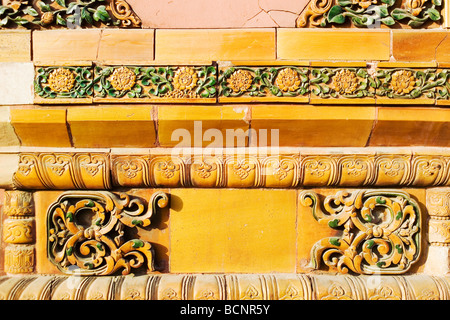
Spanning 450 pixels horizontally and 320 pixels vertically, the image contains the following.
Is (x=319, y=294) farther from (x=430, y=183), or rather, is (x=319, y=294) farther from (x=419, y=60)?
(x=419, y=60)

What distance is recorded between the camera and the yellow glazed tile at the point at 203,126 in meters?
2.12

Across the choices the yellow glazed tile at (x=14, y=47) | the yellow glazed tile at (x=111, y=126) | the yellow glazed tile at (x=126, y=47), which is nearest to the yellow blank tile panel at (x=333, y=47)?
the yellow glazed tile at (x=126, y=47)

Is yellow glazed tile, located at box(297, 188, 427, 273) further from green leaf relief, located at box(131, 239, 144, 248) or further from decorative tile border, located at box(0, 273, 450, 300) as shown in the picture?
green leaf relief, located at box(131, 239, 144, 248)

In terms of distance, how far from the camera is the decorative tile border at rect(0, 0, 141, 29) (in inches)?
85.0

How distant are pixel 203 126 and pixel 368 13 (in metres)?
1.23

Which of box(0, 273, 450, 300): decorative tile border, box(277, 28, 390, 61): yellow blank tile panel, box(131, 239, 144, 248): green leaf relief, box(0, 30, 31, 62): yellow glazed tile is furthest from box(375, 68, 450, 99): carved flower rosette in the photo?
box(0, 30, 31, 62): yellow glazed tile

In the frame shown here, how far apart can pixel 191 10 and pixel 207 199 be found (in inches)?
46.6

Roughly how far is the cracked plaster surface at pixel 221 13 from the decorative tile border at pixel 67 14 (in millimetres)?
134

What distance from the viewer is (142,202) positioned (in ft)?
7.36

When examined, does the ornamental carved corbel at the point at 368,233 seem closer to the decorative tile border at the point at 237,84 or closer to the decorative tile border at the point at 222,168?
the decorative tile border at the point at 222,168

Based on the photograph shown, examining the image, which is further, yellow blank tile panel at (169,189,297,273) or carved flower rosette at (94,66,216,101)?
yellow blank tile panel at (169,189,297,273)

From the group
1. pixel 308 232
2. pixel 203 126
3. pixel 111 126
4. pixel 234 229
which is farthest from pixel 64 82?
pixel 308 232

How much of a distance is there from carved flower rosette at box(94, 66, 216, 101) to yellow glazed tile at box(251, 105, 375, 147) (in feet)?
1.14

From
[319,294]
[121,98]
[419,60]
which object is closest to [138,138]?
[121,98]
